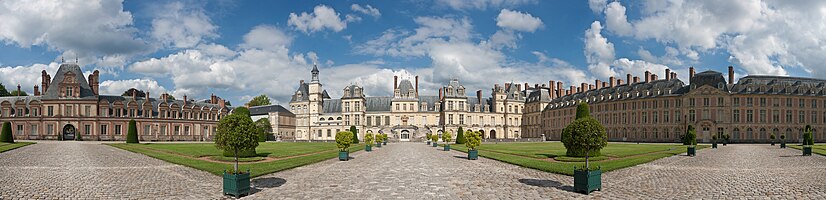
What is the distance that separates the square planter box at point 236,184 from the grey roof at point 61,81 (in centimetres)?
7108

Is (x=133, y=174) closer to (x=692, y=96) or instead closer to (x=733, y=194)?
(x=733, y=194)

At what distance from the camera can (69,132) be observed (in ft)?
241

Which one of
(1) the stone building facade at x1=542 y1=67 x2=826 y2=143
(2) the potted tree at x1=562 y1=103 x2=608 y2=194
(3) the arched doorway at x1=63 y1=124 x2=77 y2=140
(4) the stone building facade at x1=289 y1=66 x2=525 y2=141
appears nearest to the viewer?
(2) the potted tree at x1=562 y1=103 x2=608 y2=194

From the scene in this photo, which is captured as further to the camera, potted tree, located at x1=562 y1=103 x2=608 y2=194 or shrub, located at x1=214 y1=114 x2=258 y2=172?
shrub, located at x1=214 y1=114 x2=258 y2=172

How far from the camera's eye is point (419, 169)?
22.0 m

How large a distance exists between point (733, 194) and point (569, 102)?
79.2 m

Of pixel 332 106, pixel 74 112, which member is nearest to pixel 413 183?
pixel 74 112

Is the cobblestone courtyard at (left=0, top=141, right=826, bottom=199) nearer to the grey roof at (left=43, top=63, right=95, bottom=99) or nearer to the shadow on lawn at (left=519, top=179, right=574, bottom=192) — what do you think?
the shadow on lawn at (left=519, top=179, right=574, bottom=192)

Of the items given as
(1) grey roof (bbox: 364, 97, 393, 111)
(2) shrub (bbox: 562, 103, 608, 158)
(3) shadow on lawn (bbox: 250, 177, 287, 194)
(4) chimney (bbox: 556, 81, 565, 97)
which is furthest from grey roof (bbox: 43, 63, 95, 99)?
(4) chimney (bbox: 556, 81, 565, 97)

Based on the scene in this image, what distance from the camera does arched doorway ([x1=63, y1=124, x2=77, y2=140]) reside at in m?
71.8

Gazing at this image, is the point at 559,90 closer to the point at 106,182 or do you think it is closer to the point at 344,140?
the point at 344,140

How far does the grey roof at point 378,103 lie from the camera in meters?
95.3

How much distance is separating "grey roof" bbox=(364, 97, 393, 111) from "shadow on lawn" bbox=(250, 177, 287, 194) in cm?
7698

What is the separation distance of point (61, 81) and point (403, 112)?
2055 inches
